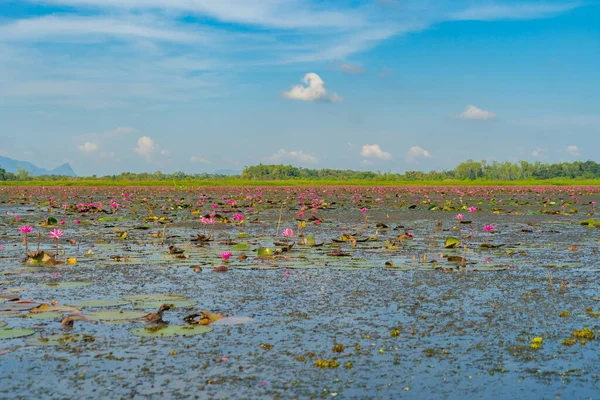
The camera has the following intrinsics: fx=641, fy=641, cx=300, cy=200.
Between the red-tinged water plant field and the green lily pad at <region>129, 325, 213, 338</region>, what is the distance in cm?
2

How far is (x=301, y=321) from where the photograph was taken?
562cm

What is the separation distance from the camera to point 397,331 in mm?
5215

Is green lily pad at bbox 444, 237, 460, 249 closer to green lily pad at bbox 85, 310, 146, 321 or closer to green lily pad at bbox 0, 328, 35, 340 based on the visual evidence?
green lily pad at bbox 85, 310, 146, 321

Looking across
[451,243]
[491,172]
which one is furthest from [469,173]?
[451,243]

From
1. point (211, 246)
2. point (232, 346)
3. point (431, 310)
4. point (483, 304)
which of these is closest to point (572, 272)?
point (483, 304)

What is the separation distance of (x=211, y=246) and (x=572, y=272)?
588cm

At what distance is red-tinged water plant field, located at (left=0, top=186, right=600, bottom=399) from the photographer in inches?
159

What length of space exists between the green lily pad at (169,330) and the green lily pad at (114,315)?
37 cm

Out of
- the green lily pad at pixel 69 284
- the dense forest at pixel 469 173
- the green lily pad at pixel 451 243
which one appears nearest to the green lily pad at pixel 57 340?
the green lily pad at pixel 69 284

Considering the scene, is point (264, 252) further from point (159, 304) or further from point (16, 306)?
point (16, 306)

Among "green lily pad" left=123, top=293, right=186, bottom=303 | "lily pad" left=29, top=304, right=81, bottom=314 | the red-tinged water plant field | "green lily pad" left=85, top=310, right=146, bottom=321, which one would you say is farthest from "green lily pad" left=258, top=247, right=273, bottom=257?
"lily pad" left=29, top=304, right=81, bottom=314

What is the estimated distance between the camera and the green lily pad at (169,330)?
5.15 metres

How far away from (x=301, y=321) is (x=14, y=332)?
234cm

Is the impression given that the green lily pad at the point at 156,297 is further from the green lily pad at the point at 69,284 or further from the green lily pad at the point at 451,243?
the green lily pad at the point at 451,243
